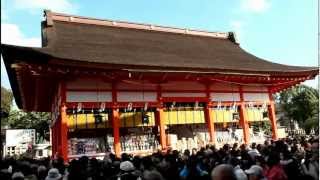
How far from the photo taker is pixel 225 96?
57.5 feet

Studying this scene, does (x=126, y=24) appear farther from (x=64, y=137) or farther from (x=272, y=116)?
(x=64, y=137)

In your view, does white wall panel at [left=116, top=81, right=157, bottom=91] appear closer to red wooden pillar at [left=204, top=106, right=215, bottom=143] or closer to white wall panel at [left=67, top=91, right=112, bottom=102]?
white wall panel at [left=67, top=91, right=112, bottom=102]

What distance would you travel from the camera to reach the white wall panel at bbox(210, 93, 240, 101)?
1724 cm

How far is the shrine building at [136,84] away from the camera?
13.7 metres

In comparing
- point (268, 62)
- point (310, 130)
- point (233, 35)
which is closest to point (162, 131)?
point (268, 62)

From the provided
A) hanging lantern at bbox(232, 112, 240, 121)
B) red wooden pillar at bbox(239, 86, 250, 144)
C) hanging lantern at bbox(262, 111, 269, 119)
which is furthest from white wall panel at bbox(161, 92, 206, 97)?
hanging lantern at bbox(262, 111, 269, 119)

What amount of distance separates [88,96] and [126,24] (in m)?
8.26

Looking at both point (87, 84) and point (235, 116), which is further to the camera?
point (235, 116)

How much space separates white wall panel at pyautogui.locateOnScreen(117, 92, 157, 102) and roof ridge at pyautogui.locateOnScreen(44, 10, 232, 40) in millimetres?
5766

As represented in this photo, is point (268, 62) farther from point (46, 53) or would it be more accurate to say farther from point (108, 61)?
point (46, 53)

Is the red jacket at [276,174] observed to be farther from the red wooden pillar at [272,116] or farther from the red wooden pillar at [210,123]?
the red wooden pillar at [272,116]

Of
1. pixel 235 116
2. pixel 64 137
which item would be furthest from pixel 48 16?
pixel 235 116

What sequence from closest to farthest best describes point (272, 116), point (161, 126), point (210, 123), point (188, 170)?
point (188, 170)
point (161, 126)
point (210, 123)
point (272, 116)

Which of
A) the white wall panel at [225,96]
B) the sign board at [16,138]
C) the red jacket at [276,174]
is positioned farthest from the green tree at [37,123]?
the red jacket at [276,174]
